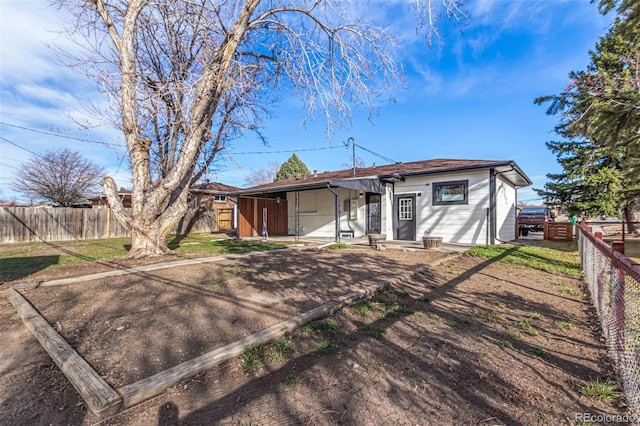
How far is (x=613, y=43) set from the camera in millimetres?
12102

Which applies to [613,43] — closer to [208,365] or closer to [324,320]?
[324,320]

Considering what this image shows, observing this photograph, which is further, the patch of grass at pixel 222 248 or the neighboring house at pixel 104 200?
the neighboring house at pixel 104 200

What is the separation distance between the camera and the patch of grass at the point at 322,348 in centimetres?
268

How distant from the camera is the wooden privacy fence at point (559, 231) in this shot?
12.4 metres

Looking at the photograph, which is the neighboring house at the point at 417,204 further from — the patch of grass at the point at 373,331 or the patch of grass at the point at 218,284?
the patch of grass at the point at 373,331

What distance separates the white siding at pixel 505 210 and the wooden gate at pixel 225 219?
57.2ft

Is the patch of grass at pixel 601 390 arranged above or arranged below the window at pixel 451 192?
below

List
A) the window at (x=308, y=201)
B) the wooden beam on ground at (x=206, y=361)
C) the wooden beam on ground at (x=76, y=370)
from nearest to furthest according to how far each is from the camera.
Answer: the wooden beam on ground at (x=76, y=370)
the wooden beam on ground at (x=206, y=361)
the window at (x=308, y=201)

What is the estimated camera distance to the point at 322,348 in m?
2.74

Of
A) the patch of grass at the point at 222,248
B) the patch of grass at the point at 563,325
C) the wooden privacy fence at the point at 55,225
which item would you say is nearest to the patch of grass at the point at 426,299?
the patch of grass at the point at 563,325

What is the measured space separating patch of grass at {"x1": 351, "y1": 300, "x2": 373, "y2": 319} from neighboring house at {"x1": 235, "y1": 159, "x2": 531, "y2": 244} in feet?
23.8

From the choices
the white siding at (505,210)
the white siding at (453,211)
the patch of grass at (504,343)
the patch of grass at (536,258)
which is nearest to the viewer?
the patch of grass at (504,343)

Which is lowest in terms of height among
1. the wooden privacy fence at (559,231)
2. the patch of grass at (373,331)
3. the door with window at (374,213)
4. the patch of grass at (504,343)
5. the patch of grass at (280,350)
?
the patch of grass at (504,343)

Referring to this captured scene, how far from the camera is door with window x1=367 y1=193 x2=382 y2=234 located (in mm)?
12940
